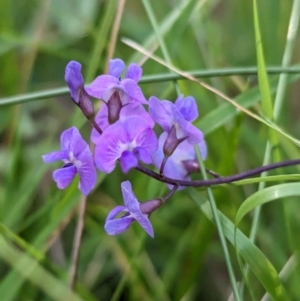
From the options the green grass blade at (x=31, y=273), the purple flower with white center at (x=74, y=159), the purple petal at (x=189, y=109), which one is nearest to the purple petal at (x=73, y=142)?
the purple flower with white center at (x=74, y=159)

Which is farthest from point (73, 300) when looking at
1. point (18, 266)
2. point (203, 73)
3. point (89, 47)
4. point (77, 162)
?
point (89, 47)

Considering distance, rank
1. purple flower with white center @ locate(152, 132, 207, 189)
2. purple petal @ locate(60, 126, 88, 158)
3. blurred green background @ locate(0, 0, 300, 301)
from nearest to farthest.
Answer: purple petal @ locate(60, 126, 88, 158) < purple flower with white center @ locate(152, 132, 207, 189) < blurred green background @ locate(0, 0, 300, 301)

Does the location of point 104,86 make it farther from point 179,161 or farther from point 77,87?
point 179,161

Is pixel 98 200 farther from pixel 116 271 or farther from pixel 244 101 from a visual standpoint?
pixel 244 101

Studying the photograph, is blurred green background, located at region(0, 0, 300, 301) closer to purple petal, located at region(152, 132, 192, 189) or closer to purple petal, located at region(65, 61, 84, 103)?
purple petal, located at region(152, 132, 192, 189)

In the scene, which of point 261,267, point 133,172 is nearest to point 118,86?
point 261,267

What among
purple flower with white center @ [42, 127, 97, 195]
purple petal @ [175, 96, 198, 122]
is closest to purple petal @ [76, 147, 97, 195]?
purple flower with white center @ [42, 127, 97, 195]

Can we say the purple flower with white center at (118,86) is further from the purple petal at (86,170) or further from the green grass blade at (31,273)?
the green grass blade at (31,273)
